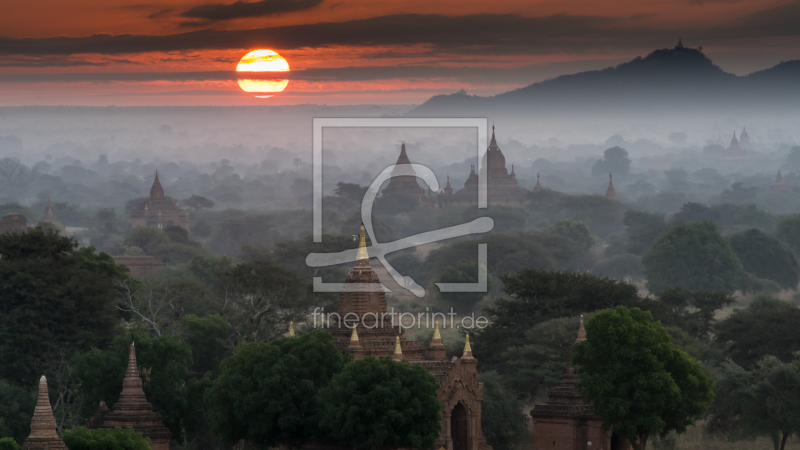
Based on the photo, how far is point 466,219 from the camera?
172 metres

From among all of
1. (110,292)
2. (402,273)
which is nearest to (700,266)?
(402,273)

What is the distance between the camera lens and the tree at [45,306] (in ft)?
171

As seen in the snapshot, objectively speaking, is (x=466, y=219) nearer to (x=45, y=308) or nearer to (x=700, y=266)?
(x=700, y=266)

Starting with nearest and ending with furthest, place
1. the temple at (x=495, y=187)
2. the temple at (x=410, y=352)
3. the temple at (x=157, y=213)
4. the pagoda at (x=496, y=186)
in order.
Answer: the temple at (x=410, y=352)
the temple at (x=157, y=213)
the temple at (x=495, y=187)
the pagoda at (x=496, y=186)

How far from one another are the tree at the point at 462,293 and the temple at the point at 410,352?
159ft

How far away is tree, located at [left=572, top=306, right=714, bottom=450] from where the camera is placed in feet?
135

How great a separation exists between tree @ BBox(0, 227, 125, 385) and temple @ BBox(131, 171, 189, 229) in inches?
4359

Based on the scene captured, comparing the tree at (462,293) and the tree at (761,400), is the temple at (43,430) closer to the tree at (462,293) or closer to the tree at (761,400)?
the tree at (761,400)

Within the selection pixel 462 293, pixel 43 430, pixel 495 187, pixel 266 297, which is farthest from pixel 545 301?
pixel 495 187

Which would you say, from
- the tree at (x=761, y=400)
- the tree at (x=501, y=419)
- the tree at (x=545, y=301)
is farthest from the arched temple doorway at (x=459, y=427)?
the tree at (x=545, y=301)

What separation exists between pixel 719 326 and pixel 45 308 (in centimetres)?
2965

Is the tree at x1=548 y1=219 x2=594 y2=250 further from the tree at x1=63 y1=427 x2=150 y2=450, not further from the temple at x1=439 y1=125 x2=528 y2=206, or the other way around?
the tree at x1=63 y1=427 x2=150 y2=450

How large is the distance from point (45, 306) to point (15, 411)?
7.65 m

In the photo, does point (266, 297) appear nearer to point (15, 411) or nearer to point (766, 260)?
point (15, 411)
